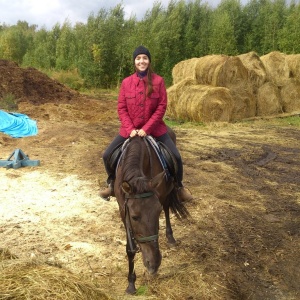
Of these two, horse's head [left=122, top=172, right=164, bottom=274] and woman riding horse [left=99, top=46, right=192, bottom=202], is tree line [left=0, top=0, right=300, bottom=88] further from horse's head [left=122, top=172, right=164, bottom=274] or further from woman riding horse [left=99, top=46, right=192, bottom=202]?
horse's head [left=122, top=172, right=164, bottom=274]

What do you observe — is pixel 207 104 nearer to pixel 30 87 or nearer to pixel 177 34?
pixel 30 87

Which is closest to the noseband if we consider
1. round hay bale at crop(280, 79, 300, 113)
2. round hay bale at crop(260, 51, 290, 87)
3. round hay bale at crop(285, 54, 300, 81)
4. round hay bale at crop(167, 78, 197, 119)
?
round hay bale at crop(167, 78, 197, 119)

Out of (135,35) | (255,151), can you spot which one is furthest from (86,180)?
(135,35)

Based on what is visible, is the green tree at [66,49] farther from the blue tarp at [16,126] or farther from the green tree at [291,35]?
the blue tarp at [16,126]

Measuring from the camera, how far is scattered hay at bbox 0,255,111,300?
2.40 m

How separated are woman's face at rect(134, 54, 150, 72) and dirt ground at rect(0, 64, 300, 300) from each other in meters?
2.08

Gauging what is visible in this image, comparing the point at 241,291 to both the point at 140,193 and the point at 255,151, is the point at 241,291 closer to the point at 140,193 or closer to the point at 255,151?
the point at 140,193

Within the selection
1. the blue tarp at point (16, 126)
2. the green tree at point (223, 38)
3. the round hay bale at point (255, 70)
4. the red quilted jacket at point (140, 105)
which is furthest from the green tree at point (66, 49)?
the red quilted jacket at point (140, 105)

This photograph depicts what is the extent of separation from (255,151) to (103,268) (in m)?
6.04

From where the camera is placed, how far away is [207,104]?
491 inches

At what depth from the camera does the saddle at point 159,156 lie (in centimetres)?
371

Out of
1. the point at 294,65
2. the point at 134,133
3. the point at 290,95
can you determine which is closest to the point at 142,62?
the point at 134,133

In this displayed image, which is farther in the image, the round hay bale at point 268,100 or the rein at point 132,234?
the round hay bale at point 268,100

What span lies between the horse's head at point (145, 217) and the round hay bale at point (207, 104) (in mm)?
9838
